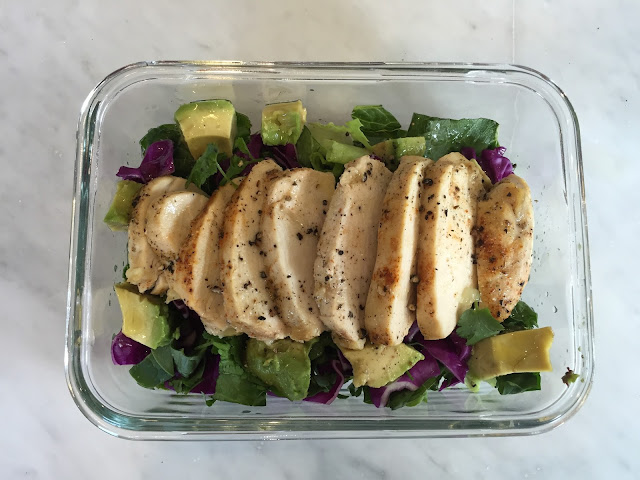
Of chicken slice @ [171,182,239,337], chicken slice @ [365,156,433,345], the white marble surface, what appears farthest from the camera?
the white marble surface

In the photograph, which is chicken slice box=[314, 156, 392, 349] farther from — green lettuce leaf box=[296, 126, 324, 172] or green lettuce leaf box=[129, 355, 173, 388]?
green lettuce leaf box=[129, 355, 173, 388]

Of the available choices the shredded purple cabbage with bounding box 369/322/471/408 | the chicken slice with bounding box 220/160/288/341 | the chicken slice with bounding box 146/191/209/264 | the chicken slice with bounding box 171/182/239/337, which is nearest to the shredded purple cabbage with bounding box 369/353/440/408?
the shredded purple cabbage with bounding box 369/322/471/408

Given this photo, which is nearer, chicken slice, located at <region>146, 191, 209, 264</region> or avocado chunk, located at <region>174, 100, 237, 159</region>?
chicken slice, located at <region>146, 191, 209, 264</region>

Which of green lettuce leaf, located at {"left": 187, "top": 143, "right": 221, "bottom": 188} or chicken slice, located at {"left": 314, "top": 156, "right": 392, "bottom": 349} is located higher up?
green lettuce leaf, located at {"left": 187, "top": 143, "right": 221, "bottom": 188}

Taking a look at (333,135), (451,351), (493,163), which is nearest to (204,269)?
(333,135)

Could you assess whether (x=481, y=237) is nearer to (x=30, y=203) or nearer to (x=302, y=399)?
(x=302, y=399)

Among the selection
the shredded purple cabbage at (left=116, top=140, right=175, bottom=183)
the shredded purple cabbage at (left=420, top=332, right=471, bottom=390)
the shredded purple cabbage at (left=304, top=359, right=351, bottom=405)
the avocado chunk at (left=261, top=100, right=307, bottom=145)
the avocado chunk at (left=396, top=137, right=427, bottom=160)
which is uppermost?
the avocado chunk at (left=261, top=100, right=307, bottom=145)

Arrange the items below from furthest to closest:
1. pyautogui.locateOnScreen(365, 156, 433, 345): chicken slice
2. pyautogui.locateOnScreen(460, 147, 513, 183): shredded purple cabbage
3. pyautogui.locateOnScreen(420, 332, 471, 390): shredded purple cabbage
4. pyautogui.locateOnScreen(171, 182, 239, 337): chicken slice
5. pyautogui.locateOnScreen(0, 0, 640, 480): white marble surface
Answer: pyautogui.locateOnScreen(0, 0, 640, 480): white marble surface, pyautogui.locateOnScreen(460, 147, 513, 183): shredded purple cabbage, pyautogui.locateOnScreen(420, 332, 471, 390): shredded purple cabbage, pyautogui.locateOnScreen(171, 182, 239, 337): chicken slice, pyautogui.locateOnScreen(365, 156, 433, 345): chicken slice

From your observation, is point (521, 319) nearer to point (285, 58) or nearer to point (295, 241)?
point (295, 241)
